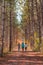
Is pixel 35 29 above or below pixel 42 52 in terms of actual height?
above

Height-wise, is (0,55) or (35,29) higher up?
(35,29)

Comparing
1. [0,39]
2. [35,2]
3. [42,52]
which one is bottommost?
[42,52]

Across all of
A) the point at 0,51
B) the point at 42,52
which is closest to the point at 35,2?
the point at 42,52

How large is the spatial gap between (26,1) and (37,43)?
995 centimetres

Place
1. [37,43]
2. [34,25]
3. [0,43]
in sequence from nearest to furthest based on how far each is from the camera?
[0,43] < [37,43] < [34,25]

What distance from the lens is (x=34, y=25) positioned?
33.5 meters

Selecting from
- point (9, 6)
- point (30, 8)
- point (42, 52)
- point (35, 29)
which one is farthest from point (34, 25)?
point (42, 52)

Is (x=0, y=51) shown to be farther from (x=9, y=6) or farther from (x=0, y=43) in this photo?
(x=9, y=6)

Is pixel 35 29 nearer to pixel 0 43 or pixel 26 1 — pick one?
pixel 26 1

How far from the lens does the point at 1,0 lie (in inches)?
859

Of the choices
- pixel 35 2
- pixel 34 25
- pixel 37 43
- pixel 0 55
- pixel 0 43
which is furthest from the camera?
pixel 34 25

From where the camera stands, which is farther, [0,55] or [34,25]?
[34,25]

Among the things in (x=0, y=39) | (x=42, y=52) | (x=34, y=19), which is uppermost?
(x=34, y=19)

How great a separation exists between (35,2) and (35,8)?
2242mm
